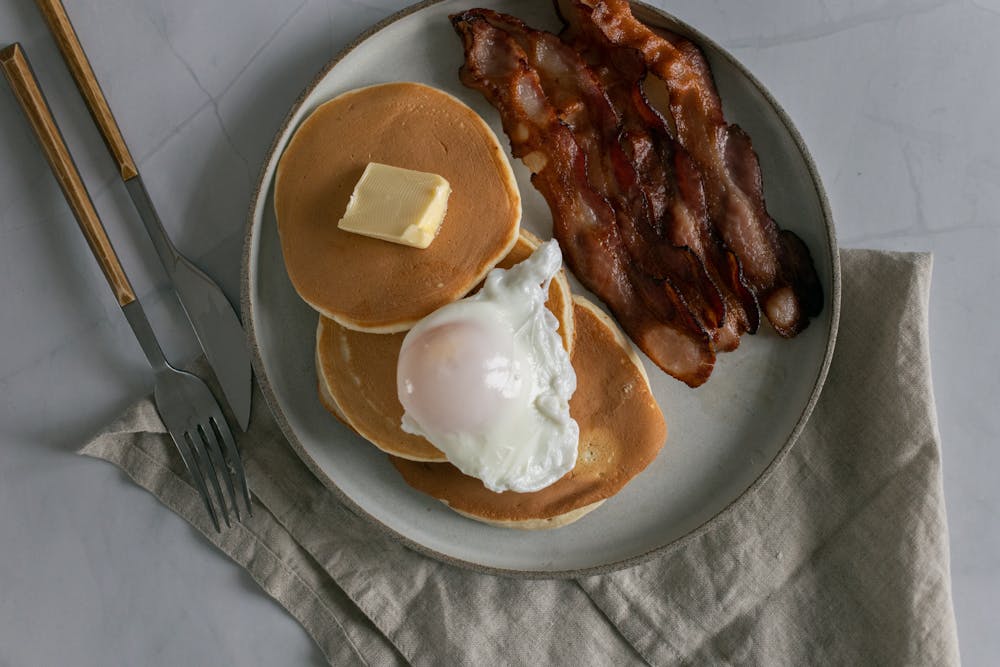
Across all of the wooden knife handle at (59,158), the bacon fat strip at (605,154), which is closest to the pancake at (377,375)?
the bacon fat strip at (605,154)

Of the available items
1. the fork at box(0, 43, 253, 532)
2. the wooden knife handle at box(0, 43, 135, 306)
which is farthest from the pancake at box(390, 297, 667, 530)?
the wooden knife handle at box(0, 43, 135, 306)

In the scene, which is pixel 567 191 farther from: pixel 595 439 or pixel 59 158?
pixel 59 158

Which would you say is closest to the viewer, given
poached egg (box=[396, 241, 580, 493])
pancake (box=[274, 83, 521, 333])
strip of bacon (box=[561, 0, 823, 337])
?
poached egg (box=[396, 241, 580, 493])

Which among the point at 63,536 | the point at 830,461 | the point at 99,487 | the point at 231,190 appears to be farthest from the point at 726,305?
the point at 63,536

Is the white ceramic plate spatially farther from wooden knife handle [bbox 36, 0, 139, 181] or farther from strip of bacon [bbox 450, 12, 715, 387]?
wooden knife handle [bbox 36, 0, 139, 181]

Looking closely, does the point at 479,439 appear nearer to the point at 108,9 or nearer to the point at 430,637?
the point at 430,637

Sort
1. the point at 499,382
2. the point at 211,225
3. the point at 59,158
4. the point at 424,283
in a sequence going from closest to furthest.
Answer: the point at 499,382 < the point at 424,283 < the point at 59,158 < the point at 211,225

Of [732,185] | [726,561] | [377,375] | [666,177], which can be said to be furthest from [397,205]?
[726,561]
